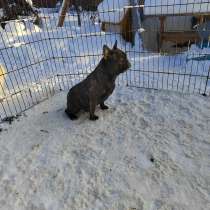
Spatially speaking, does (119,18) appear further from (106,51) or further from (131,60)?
(106,51)

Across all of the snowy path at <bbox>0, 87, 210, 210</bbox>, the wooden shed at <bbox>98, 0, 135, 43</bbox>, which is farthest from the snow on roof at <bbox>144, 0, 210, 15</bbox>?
the snowy path at <bbox>0, 87, 210, 210</bbox>

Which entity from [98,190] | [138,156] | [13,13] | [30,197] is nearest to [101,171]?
[98,190]

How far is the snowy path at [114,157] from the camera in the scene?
10.7ft

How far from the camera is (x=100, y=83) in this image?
4.58 metres

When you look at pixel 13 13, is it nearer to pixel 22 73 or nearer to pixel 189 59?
pixel 22 73

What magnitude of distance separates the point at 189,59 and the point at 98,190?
16.9 ft

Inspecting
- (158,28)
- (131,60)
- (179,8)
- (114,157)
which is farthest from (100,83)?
(158,28)

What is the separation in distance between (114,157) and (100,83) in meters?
1.35

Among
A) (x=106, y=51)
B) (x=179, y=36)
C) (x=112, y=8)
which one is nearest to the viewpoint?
(x=106, y=51)

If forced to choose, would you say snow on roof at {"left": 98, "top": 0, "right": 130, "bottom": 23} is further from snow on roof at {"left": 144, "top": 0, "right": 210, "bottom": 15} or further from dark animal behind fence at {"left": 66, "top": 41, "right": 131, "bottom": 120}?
dark animal behind fence at {"left": 66, "top": 41, "right": 131, "bottom": 120}

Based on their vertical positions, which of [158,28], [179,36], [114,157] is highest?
[158,28]

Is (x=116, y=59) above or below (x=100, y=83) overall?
above

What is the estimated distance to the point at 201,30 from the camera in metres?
6.77

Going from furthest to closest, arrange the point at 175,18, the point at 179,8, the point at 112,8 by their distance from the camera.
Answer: the point at 112,8 < the point at 175,18 < the point at 179,8
